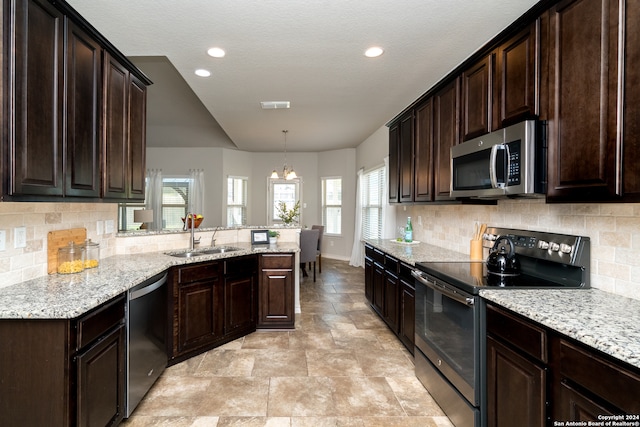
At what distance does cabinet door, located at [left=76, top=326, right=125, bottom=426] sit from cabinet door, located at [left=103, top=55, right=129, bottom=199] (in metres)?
0.99

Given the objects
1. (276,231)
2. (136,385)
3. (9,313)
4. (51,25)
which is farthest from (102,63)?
(276,231)

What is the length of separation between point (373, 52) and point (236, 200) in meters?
6.22

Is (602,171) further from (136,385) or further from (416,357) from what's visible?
(136,385)

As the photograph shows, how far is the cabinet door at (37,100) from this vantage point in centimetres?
144

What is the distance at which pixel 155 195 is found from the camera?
26.1 ft

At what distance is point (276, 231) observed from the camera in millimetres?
4164

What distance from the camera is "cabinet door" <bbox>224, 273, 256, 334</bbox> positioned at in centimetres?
321

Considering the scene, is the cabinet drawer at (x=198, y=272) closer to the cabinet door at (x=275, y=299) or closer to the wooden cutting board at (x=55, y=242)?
the cabinet door at (x=275, y=299)

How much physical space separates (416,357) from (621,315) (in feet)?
4.98

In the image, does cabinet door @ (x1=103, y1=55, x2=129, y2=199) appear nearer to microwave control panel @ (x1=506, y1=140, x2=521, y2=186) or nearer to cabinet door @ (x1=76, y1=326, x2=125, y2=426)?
cabinet door @ (x1=76, y1=326, x2=125, y2=426)

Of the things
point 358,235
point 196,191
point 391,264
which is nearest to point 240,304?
point 391,264

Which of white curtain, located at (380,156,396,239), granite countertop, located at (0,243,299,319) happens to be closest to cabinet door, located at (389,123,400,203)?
white curtain, located at (380,156,396,239)

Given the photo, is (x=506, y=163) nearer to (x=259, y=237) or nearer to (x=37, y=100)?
(x=37, y=100)

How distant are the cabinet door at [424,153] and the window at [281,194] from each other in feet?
18.0
